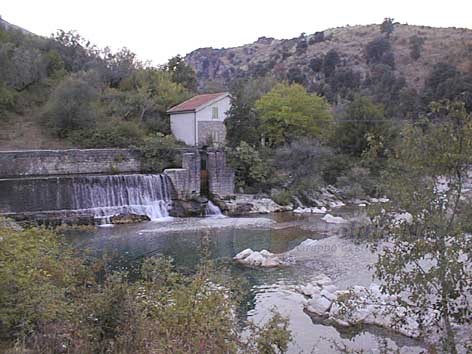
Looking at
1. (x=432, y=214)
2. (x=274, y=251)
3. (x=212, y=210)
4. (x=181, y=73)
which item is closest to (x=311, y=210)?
(x=212, y=210)

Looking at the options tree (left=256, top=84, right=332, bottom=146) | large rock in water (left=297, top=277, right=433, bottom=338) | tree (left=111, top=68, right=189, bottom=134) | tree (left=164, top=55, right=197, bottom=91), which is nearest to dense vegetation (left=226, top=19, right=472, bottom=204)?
tree (left=256, top=84, right=332, bottom=146)

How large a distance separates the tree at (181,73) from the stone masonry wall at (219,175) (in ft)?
54.6

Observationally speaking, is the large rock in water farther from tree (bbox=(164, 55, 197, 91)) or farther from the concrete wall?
tree (bbox=(164, 55, 197, 91))

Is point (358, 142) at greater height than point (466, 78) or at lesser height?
lesser

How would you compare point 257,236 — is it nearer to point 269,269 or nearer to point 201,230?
point 201,230

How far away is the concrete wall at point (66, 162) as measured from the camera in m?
23.3

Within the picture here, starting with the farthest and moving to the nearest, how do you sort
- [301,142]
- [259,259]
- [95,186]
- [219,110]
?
1. [219,110]
2. [301,142]
3. [95,186]
4. [259,259]

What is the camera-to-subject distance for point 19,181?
20.3 meters

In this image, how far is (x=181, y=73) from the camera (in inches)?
1619

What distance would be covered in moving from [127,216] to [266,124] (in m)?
11.2

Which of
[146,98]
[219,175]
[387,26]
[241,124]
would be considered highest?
[387,26]

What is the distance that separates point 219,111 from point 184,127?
2247 millimetres

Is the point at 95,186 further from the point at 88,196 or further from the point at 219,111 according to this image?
the point at 219,111

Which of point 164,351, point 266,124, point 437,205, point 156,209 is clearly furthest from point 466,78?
point 164,351
